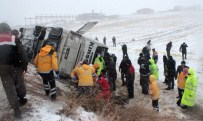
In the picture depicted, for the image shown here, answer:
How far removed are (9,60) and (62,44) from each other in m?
6.04

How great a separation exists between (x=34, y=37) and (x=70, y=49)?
165cm

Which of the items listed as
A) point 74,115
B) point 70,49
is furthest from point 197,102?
point 74,115

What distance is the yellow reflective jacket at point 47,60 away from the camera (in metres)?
7.16

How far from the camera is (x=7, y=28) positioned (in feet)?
18.9

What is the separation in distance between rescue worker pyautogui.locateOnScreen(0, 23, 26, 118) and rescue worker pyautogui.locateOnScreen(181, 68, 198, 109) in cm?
637

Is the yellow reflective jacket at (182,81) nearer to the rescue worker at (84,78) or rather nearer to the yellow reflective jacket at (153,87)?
the yellow reflective jacket at (153,87)

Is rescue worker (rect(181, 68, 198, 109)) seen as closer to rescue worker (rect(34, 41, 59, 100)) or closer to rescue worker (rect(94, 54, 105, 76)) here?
rescue worker (rect(94, 54, 105, 76))

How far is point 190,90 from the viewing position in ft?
33.3

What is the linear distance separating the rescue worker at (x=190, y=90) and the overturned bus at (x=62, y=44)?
4587 mm

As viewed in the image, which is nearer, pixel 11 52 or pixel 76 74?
pixel 11 52

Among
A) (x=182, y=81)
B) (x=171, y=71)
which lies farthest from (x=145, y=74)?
(x=182, y=81)

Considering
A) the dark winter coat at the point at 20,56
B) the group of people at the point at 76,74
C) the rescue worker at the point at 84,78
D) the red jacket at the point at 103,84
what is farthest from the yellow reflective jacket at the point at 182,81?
the dark winter coat at the point at 20,56

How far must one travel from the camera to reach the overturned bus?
38.7ft

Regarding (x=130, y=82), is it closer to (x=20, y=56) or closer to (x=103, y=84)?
(x=103, y=84)
